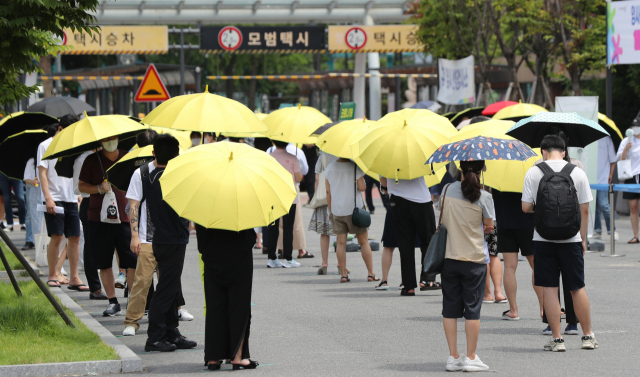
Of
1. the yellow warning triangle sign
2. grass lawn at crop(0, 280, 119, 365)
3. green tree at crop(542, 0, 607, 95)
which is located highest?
green tree at crop(542, 0, 607, 95)

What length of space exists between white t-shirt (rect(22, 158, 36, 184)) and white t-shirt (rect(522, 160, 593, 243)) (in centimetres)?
802

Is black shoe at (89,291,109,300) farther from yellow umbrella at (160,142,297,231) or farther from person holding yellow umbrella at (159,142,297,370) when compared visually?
yellow umbrella at (160,142,297,231)

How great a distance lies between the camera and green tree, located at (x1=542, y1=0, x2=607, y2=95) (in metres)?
22.4

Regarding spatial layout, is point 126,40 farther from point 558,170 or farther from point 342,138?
point 558,170

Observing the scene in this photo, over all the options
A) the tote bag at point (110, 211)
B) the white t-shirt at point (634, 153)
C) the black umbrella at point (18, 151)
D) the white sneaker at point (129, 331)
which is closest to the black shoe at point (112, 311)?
the tote bag at point (110, 211)

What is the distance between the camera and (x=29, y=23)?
25.7 feet

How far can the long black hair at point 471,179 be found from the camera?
705 centimetres

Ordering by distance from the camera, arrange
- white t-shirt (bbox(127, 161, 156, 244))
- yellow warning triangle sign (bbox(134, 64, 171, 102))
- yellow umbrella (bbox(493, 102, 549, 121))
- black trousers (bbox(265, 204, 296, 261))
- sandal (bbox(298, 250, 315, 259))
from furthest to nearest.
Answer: yellow warning triangle sign (bbox(134, 64, 171, 102))
sandal (bbox(298, 250, 315, 259))
yellow umbrella (bbox(493, 102, 549, 121))
black trousers (bbox(265, 204, 296, 261))
white t-shirt (bbox(127, 161, 156, 244))

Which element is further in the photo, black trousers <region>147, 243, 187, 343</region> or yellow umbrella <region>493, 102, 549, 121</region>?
yellow umbrella <region>493, 102, 549, 121</region>

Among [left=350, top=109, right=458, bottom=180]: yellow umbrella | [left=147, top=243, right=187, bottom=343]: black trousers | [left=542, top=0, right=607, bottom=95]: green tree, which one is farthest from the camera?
[left=542, top=0, right=607, bottom=95]: green tree

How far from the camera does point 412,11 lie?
2955 cm

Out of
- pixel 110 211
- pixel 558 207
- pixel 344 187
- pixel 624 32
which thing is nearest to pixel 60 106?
pixel 344 187

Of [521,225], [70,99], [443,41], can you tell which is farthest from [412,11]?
[521,225]

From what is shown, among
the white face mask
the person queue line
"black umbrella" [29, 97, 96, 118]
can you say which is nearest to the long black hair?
the person queue line
